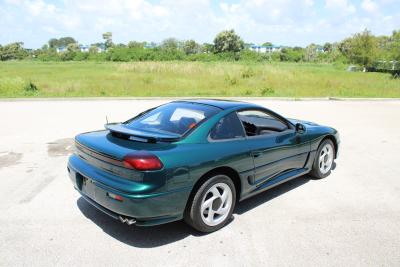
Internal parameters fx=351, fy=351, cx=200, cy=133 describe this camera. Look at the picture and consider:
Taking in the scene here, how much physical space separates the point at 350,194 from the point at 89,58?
104 meters

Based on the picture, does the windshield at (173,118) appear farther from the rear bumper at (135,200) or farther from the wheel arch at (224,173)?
the rear bumper at (135,200)

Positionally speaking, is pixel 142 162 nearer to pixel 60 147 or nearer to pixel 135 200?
pixel 135 200

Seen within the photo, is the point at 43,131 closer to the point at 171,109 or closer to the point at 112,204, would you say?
the point at 171,109

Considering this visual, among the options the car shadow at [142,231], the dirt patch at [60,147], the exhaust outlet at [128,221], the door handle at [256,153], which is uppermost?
the door handle at [256,153]

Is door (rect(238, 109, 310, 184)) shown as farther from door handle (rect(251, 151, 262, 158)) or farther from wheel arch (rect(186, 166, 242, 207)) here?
wheel arch (rect(186, 166, 242, 207))

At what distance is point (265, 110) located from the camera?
15.1 feet

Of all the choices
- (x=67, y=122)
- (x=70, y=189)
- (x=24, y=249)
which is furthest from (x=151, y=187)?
(x=67, y=122)

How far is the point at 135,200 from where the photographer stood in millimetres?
3170

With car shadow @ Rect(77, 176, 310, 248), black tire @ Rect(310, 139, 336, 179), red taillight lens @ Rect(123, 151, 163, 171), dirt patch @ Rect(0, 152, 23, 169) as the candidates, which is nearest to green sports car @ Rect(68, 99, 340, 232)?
red taillight lens @ Rect(123, 151, 163, 171)

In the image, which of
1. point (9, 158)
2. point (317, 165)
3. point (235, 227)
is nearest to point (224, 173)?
point (235, 227)

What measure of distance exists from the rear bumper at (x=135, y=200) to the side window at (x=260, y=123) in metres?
1.52

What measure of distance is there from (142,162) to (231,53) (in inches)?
3715

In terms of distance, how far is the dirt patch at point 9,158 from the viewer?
618 centimetres

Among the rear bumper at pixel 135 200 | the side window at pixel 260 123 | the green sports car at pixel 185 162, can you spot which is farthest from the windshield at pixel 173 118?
the rear bumper at pixel 135 200
